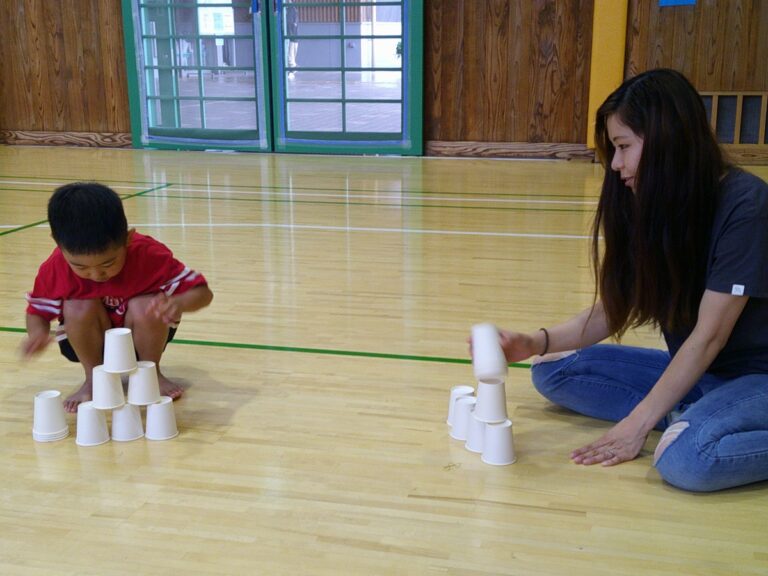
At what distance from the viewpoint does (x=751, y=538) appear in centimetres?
135

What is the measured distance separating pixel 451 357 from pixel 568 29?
183 inches

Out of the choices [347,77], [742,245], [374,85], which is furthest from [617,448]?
[347,77]

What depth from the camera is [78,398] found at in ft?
6.25

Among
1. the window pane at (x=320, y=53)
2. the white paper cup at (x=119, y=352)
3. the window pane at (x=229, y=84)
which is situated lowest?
the white paper cup at (x=119, y=352)

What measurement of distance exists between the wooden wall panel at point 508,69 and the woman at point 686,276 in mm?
4988

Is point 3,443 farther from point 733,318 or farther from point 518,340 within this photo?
point 733,318

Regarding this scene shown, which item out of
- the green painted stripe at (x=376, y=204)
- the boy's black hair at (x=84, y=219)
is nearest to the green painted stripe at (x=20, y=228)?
the green painted stripe at (x=376, y=204)

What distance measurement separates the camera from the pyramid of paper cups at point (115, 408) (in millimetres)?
1712

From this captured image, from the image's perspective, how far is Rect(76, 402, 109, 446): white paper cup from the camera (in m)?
1.70

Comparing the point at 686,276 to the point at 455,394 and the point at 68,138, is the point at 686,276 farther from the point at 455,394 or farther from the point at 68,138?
the point at 68,138

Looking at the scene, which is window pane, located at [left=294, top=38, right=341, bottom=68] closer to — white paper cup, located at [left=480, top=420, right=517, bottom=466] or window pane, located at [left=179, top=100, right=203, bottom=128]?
window pane, located at [left=179, top=100, right=203, bottom=128]

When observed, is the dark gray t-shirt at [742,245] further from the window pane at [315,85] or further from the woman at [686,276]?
the window pane at [315,85]

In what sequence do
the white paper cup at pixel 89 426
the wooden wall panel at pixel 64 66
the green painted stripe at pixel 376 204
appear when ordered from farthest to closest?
the wooden wall panel at pixel 64 66
the green painted stripe at pixel 376 204
the white paper cup at pixel 89 426

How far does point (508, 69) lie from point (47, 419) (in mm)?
5297
